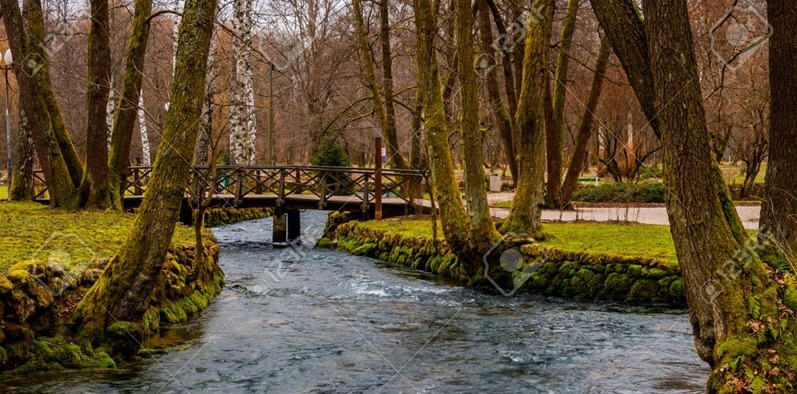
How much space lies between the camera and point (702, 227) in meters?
6.28

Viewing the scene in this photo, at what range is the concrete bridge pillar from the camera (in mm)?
21266

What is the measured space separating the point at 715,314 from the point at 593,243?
7.32 m

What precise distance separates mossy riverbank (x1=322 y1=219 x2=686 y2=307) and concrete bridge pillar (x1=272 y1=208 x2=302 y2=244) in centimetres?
607

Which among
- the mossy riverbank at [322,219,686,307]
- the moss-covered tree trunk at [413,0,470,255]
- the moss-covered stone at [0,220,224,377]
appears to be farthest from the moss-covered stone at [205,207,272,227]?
the moss-covered stone at [0,220,224,377]

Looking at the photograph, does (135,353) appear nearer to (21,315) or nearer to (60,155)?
(21,315)

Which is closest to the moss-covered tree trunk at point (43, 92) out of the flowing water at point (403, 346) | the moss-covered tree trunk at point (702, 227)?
the flowing water at point (403, 346)

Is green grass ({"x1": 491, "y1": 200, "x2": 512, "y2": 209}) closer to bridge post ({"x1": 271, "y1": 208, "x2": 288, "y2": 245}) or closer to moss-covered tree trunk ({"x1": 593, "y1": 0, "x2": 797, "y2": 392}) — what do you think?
bridge post ({"x1": 271, "y1": 208, "x2": 288, "y2": 245})

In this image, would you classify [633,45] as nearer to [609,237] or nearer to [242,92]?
[609,237]

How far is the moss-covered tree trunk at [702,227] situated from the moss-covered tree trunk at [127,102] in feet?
35.0

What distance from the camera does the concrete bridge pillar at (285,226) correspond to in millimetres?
21266

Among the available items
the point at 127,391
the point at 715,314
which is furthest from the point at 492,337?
the point at 127,391

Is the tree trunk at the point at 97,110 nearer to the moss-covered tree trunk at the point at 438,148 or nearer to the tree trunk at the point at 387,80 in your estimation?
the tree trunk at the point at 387,80

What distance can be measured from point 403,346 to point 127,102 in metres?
8.44

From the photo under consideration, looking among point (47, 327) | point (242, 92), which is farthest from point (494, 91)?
point (47, 327)
